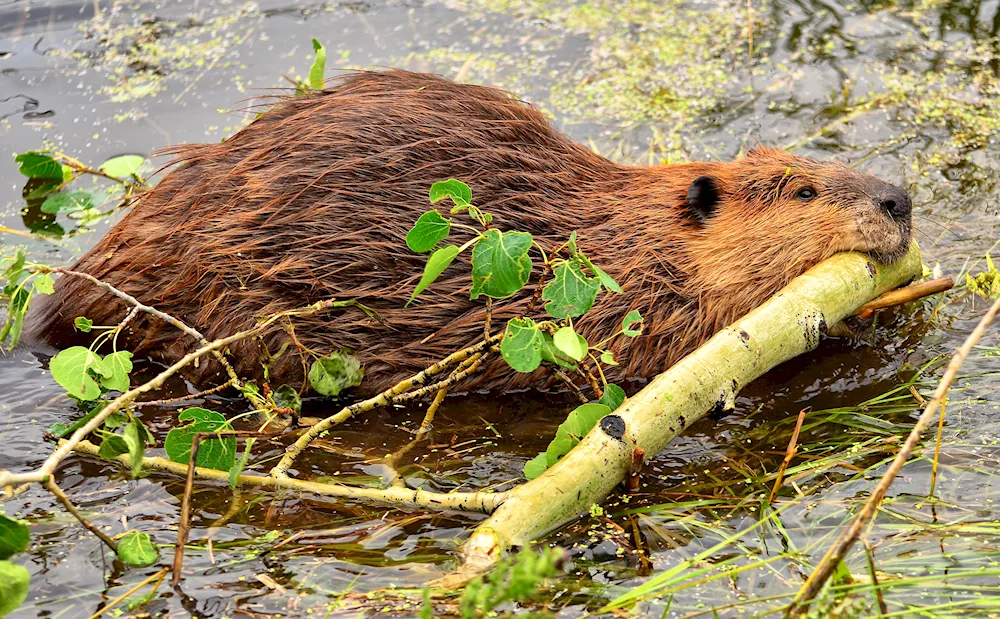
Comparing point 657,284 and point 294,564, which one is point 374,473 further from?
point 657,284

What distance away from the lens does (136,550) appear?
2.37 meters

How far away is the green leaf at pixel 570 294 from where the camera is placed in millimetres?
2521

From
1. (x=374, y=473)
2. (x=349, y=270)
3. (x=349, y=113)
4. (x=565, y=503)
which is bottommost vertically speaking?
(x=374, y=473)

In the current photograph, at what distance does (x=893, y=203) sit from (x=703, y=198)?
0.57 metres

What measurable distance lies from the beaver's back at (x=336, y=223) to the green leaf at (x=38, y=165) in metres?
0.41

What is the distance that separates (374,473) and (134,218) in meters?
1.18

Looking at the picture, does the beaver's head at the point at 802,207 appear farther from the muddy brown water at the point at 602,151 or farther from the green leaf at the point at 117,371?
the green leaf at the point at 117,371

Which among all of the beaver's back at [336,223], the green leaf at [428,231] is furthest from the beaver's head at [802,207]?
the green leaf at [428,231]

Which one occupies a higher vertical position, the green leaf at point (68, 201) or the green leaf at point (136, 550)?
the green leaf at point (68, 201)

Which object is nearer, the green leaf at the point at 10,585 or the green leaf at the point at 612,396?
the green leaf at the point at 10,585

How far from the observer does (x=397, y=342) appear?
10.6 feet

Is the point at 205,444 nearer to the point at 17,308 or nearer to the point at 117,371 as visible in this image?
the point at 117,371

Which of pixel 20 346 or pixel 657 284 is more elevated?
pixel 657 284

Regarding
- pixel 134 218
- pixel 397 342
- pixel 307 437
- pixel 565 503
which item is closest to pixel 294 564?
pixel 307 437
